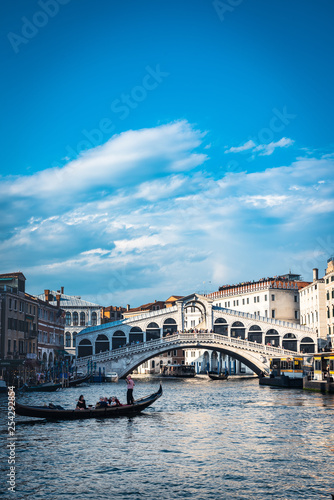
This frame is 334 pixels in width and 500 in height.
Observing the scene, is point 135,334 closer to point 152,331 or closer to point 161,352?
point 152,331

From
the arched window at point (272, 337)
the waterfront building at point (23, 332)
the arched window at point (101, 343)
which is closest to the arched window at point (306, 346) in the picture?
the arched window at point (272, 337)

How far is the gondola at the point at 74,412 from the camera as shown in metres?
26.7

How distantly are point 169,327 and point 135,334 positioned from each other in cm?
409

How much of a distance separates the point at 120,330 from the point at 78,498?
5932 cm

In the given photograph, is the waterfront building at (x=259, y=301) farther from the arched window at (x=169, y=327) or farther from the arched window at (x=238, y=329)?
the arched window at (x=169, y=327)

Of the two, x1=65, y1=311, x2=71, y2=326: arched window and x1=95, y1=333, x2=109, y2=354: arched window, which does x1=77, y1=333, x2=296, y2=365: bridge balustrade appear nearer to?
x1=95, y1=333, x2=109, y2=354: arched window

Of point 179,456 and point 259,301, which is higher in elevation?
point 259,301

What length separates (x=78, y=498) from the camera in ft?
49.6

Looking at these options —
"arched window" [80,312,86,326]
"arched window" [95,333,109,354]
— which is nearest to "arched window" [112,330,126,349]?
"arched window" [95,333,109,354]

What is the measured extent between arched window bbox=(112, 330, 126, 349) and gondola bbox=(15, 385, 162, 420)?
1750 inches

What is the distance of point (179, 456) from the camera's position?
65.8ft

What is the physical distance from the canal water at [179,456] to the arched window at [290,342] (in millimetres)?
42562

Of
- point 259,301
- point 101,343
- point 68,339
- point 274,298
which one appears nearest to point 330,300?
point 274,298

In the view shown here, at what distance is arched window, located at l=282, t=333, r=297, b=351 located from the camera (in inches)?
2957
